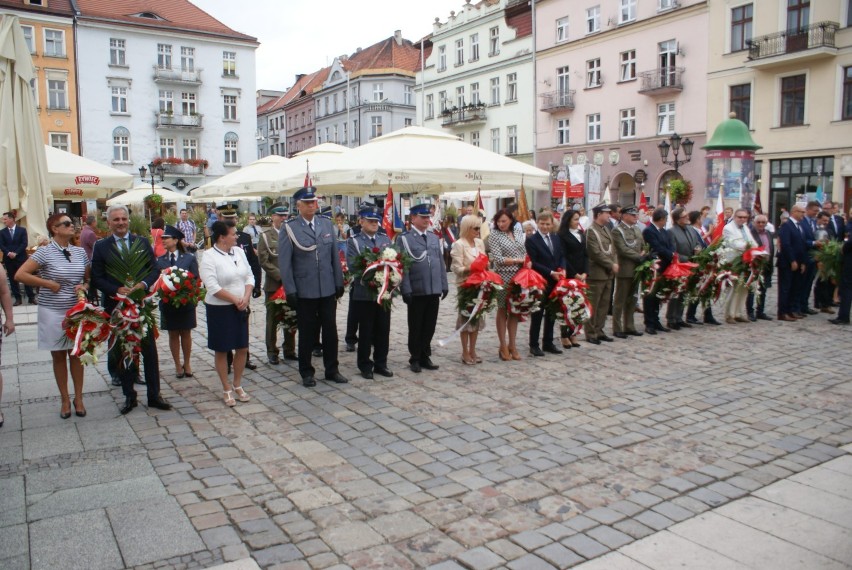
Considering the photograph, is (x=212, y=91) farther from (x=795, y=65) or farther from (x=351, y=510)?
(x=351, y=510)

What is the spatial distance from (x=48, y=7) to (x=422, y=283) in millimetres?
50667

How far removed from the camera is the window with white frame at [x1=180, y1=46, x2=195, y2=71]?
5291 cm

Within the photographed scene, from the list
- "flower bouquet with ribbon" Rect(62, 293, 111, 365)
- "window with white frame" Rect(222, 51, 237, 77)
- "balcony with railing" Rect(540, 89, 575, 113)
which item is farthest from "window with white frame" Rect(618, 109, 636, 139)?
"flower bouquet with ribbon" Rect(62, 293, 111, 365)

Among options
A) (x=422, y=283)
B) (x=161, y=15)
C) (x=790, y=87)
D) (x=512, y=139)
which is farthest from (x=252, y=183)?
(x=161, y=15)

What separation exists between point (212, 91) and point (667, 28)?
1408 inches

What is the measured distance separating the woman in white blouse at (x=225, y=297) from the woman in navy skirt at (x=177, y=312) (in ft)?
2.88

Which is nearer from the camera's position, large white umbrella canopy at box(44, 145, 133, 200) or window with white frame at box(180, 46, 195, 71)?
large white umbrella canopy at box(44, 145, 133, 200)

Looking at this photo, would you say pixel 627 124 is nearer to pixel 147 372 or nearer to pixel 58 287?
pixel 147 372

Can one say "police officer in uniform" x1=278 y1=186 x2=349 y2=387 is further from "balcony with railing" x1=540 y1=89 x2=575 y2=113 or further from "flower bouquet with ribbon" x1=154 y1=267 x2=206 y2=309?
"balcony with railing" x1=540 y1=89 x2=575 y2=113

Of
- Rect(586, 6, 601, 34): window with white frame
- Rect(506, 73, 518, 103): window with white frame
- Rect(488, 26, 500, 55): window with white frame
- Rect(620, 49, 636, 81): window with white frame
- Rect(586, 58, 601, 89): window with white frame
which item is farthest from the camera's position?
Rect(488, 26, 500, 55): window with white frame

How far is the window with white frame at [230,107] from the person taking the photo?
181 feet

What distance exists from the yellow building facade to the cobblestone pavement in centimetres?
2229

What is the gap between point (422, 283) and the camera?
Result: 8.26 metres

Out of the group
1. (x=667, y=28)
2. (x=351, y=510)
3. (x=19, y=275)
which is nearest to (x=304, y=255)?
(x=19, y=275)
